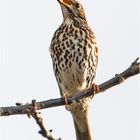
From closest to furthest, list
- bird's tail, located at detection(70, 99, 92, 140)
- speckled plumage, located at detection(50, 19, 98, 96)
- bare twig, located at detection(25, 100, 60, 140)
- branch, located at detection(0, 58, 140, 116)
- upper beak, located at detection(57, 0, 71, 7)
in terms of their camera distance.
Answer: bare twig, located at detection(25, 100, 60, 140) < branch, located at detection(0, 58, 140, 116) < speckled plumage, located at detection(50, 19, 98, 96) < upper beak, located at detection(57, 0, 71, 7) < bird's tail, located at detection(70, 99, 92, 140)

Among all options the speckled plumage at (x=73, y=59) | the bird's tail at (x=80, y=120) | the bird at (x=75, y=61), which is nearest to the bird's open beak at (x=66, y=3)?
the bird at (x=75, y=61)

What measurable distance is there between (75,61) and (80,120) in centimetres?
103

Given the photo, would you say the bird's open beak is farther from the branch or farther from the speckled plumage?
the branch

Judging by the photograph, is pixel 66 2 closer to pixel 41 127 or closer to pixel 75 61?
pixel 75 61

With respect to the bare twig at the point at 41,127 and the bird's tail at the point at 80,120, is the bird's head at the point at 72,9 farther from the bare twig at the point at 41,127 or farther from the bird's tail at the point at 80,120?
the bare twig at the point at 41,127

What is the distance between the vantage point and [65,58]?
663cm

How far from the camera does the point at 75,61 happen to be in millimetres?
6590

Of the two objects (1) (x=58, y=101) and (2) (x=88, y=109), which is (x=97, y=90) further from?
(2) (x=88, y=109)

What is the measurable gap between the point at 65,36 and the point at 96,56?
0.49 m

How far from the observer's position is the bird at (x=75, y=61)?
6633mm

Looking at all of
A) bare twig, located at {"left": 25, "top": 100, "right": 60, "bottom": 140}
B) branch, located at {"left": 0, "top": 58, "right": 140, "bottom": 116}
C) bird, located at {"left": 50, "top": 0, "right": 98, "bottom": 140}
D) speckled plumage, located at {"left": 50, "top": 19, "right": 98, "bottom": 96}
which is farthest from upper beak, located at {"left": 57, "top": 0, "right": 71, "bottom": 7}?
bare twig, located at {"left": 25, "top": 100, "right": 60, "bottom": 140}

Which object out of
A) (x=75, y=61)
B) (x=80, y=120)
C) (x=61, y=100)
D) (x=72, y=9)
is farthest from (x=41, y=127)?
(x=72, y=9)

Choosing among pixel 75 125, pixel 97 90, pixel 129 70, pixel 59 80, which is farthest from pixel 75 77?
pixel 129 70

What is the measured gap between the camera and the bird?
6633 mm
